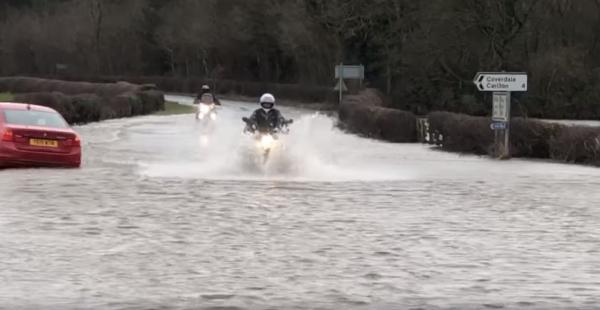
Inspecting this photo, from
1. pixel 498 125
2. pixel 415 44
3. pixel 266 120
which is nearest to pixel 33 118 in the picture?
pixel 266 120

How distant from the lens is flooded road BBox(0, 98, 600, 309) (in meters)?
8.36

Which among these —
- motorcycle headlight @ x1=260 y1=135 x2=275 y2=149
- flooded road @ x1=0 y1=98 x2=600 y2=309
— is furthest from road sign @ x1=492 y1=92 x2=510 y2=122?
motorcycle headlight @ x1=260 y1=135 x2=275 y2=149

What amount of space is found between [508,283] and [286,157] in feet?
37.4

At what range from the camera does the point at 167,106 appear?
2714 inches

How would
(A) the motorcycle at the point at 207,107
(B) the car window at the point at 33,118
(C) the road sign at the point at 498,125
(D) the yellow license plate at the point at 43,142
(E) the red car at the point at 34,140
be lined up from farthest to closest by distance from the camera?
(A) the motorcycle at the point at 207,107 → (C) the road sign at the point at 498,125 → (B) the car window at the point at 33,118 → (D) the yellow license plate at the point at 43,142 → (E) the red car at the point at 34,140

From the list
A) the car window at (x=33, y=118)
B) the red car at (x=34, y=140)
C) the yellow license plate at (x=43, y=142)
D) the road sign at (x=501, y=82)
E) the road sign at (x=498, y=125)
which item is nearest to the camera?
the red car at (x=34, y=140)

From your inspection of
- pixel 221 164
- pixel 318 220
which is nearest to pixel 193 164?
pixel 221 164

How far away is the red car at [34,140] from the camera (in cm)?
1933

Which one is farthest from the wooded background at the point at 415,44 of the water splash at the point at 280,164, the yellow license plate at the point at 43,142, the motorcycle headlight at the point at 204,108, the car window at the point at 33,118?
the yellow license plate at the point at 43,142

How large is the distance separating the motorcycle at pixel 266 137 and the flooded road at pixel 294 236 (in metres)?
0.38

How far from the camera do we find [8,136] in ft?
63.2

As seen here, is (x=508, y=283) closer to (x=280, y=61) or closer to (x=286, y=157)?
(x=286, y=157)

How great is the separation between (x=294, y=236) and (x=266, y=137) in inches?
304

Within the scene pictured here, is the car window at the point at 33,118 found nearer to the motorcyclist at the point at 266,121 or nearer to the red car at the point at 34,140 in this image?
the red car at the point at 34,140
